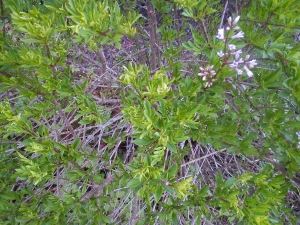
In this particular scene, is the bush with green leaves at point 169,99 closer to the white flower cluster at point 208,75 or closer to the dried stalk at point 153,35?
the white flower cluster at point 208,75

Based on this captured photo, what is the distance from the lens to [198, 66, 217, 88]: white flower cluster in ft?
4.61

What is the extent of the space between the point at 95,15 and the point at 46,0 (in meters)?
0.44

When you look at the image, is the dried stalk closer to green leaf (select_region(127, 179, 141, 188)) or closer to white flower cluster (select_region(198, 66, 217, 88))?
white flower cluster (select_region(198, 66, 217, 88))

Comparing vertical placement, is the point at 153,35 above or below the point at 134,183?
above

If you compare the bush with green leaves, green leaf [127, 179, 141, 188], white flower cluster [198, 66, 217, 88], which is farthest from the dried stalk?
green leaf [127, 179, 141, 188]

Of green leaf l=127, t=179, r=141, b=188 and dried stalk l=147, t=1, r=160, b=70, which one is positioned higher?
dried stalk l=147, t=1, r=160, b=70

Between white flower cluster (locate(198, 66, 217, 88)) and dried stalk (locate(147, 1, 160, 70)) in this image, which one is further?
dried stalk (locate(147, 1, 160, 70))

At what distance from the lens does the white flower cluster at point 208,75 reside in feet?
4.61

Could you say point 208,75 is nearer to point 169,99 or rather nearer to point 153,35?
point 169,99

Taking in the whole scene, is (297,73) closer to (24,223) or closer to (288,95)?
(288,95)

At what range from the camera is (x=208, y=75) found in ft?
4.65

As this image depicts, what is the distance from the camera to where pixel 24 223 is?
1.84 m

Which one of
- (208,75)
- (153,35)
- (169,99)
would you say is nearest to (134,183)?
(169,99)

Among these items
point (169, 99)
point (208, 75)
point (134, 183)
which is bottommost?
point (134, 183)
